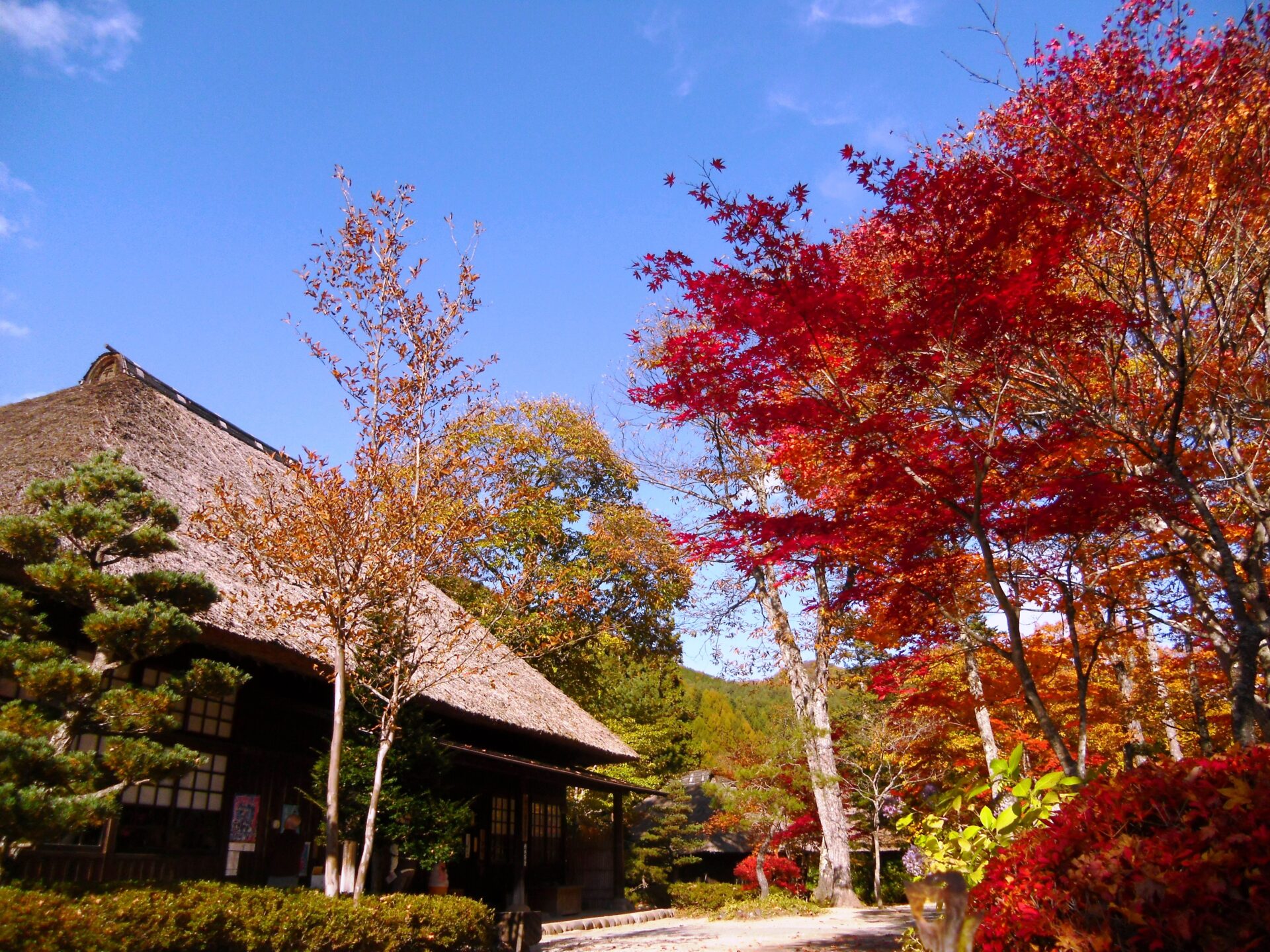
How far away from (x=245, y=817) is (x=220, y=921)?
3747 mm

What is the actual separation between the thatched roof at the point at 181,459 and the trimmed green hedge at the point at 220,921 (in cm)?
192

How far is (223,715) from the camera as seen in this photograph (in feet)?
26.1

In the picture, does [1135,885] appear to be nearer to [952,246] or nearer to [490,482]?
[952,246]

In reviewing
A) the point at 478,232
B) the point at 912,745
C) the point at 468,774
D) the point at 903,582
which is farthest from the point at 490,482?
the point at 912,745

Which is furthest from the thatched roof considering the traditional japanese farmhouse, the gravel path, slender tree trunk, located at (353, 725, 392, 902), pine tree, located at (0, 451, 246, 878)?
the gravel path

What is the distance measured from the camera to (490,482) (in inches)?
324

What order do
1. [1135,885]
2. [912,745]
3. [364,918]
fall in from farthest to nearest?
[912,745]
[364,918]
[1135,885]

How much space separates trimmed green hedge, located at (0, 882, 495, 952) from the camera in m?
3.67

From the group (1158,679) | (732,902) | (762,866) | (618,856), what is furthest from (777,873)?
(1158,679)

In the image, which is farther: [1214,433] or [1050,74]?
[1214,433]

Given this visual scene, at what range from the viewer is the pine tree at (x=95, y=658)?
429 centimetres

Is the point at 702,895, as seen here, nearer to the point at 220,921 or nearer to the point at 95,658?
the point at 220,921

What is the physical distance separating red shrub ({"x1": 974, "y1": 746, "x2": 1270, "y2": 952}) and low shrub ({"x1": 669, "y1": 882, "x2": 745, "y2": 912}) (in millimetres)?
18323

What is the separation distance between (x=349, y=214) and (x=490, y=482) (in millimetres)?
2896
